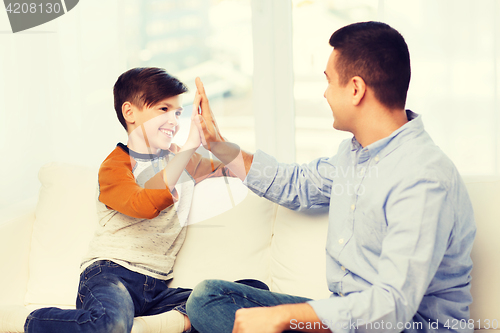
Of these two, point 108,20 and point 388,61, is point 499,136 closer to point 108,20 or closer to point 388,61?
point 388,61

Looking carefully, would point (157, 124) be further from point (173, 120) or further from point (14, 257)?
point (14, 257)

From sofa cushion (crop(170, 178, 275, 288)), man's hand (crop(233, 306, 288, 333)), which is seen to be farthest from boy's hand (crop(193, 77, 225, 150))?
man's hand (crop(233, 306, 288, 333))

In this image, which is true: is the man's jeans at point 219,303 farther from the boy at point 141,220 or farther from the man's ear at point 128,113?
the man's ear at point 128,113

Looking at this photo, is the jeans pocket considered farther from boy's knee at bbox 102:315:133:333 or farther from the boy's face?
the boy's face

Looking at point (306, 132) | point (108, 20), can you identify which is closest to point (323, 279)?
point (306, 132)

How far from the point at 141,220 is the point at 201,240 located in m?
0.22

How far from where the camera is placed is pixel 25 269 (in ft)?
5.13

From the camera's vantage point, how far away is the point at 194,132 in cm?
128

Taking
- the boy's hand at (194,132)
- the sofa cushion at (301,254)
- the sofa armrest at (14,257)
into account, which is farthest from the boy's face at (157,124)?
the sofa armrest at (14,257)

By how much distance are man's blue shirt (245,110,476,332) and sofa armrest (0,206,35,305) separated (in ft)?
3.61

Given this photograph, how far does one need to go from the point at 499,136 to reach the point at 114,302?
6.00 feet

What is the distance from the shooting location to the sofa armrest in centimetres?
148

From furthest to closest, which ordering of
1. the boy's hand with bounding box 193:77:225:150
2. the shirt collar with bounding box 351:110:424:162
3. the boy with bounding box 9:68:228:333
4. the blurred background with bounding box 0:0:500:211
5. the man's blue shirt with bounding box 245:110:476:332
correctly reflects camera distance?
the blurred background with bounding box 0:0:500:211
the boy's hand with bounding box 193:77:225:150
the boy with bounding box 9:68:228:333
the shirt collar with bounding box 351:110:424:162
the man's blue shirt with bounding box 245:110:476:332

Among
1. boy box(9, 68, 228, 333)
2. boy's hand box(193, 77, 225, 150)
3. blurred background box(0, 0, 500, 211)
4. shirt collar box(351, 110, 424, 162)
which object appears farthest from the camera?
blurred background box(0, 0, 500, 211)
